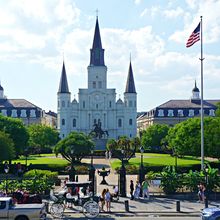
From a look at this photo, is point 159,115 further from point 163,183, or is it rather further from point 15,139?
point 163,183

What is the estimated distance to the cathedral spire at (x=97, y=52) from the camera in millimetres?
135125

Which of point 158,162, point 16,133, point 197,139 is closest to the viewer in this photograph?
point 197,139

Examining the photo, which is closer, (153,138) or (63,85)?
(153,138)

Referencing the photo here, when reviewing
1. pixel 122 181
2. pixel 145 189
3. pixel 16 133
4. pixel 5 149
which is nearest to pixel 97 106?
pixel 16 133

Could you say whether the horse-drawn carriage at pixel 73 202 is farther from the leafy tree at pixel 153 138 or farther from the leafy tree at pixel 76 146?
the leafy tree at pixel 153 138

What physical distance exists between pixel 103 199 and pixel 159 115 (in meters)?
115

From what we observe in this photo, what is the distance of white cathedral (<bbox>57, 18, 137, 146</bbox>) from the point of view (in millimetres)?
134625

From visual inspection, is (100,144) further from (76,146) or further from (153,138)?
(76,146)

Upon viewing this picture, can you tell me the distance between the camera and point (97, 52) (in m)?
136

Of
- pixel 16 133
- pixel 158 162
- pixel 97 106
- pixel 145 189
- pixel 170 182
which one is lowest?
pixel 145 189

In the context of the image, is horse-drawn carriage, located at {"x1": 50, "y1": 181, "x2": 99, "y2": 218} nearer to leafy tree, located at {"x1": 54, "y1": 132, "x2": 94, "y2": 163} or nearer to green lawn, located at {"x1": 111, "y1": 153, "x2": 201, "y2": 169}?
green lawn, located at {"x1": 111, "y1": 153, "x2": 201, "y2": 169}

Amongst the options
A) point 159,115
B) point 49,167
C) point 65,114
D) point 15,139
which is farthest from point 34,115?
point 49,167

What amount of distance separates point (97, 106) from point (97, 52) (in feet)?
48.1

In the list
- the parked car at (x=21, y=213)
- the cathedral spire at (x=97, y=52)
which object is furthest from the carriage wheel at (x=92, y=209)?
the cathedral spire at (x=97, y=52)
